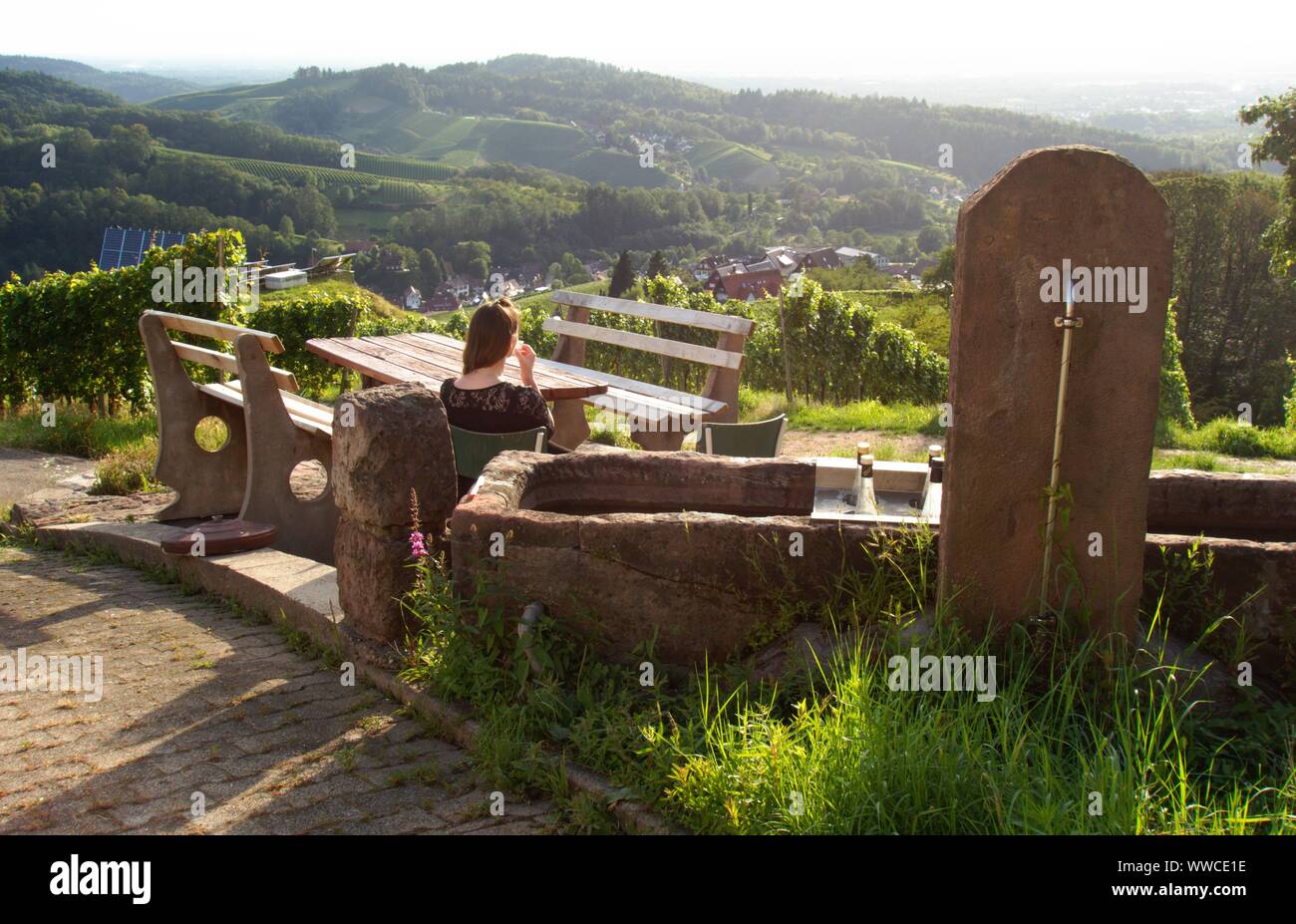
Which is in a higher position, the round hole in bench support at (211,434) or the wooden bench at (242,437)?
the wooden bench at (242,437)

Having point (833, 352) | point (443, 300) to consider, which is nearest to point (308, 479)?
point (833, 352)

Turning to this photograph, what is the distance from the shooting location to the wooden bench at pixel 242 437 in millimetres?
5309

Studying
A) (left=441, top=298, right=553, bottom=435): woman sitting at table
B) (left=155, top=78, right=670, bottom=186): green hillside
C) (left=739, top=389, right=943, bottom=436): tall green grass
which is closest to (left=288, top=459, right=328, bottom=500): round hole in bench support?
(left=441, top=298, right=553, bottom=435): woman sitting at table

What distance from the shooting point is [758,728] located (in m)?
2.85

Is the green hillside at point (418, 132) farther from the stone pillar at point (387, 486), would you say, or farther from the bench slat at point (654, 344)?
the stone pillar at point (387, 486)

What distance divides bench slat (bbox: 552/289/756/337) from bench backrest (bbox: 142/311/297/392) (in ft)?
7.72

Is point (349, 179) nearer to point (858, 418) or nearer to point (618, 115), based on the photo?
point (618, 115)

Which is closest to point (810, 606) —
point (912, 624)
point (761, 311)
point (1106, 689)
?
point (912, 624)

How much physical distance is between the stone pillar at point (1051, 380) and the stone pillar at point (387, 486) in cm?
171

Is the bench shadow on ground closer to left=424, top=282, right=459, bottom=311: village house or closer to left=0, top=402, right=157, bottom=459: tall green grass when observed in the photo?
left=0, top=402, right=157, bottom=459: tall green grass

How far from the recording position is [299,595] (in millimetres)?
4355

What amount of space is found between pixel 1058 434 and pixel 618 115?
13756 centimetres

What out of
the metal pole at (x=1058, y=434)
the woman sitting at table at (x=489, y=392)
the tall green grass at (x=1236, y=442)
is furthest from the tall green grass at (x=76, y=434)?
the tall green grass at (x=1236, y=442)

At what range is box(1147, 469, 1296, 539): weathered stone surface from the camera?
3744mm
